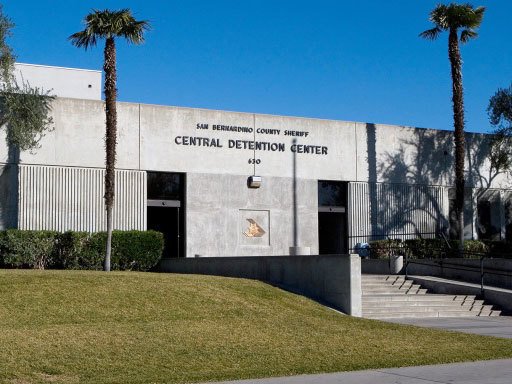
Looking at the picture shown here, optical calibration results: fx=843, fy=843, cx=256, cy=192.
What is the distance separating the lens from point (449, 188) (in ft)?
128

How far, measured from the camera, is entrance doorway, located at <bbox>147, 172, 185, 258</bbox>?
32.3 metres

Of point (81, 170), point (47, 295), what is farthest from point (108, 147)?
point (47, 295)

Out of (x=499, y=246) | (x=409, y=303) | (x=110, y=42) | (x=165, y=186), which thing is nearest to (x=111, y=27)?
(x=110, y=42)

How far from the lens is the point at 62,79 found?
3812cm

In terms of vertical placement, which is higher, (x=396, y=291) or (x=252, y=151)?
(x=252, y=151)

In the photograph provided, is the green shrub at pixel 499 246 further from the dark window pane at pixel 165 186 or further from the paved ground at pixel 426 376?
the paved ground at pixel 426 376

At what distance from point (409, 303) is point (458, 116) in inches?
541

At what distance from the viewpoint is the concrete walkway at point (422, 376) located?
12734 millimetres

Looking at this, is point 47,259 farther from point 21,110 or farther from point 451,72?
point 451,72

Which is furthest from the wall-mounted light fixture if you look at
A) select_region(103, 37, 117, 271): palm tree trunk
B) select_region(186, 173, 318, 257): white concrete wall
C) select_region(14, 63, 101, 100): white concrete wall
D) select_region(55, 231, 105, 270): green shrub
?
select_region(14, 63, 101, 100): white concrete wall

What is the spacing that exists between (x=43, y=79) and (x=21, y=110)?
863 centimetres

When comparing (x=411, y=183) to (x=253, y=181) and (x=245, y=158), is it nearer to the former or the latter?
(x=253, y=181)

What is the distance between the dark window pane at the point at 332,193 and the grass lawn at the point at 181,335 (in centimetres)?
1402

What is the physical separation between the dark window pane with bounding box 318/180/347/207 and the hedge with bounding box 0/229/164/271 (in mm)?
8223
